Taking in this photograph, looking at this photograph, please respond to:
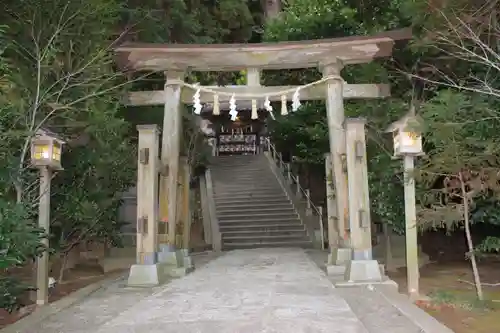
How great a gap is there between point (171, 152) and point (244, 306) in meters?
4.26

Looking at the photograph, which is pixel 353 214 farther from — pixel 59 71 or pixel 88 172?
pixel 59 71

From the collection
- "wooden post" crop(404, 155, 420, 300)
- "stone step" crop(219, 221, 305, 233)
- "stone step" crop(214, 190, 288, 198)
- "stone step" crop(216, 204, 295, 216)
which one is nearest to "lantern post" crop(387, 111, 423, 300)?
"wooden post" crop(404, 155, 420, 300)

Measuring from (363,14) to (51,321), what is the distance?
11.8 meters

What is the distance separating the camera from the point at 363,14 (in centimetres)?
1390

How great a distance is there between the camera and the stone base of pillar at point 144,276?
7.88 m

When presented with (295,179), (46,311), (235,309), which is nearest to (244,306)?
(235,309)

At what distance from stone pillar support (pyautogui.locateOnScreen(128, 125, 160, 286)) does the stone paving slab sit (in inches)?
21.0

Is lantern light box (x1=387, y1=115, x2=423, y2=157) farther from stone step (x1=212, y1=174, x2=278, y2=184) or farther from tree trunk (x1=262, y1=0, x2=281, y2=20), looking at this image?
tree trunk (x1=262, y1=0, x2=281, y2=20)

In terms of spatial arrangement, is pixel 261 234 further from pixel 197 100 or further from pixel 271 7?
pixel 271 7

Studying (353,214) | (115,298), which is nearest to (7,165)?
(115,298)

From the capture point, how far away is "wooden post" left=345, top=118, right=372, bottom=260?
25.3ft

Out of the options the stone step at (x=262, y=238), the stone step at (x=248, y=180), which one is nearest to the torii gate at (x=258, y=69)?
the stone step at (x=262, y=238)

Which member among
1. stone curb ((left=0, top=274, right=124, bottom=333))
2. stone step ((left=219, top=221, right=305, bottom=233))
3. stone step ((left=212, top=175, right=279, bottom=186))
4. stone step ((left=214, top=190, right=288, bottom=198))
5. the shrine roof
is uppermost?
the shrine roof

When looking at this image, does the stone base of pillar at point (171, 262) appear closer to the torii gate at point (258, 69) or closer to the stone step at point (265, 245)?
the torii gate at point (258, 69)
